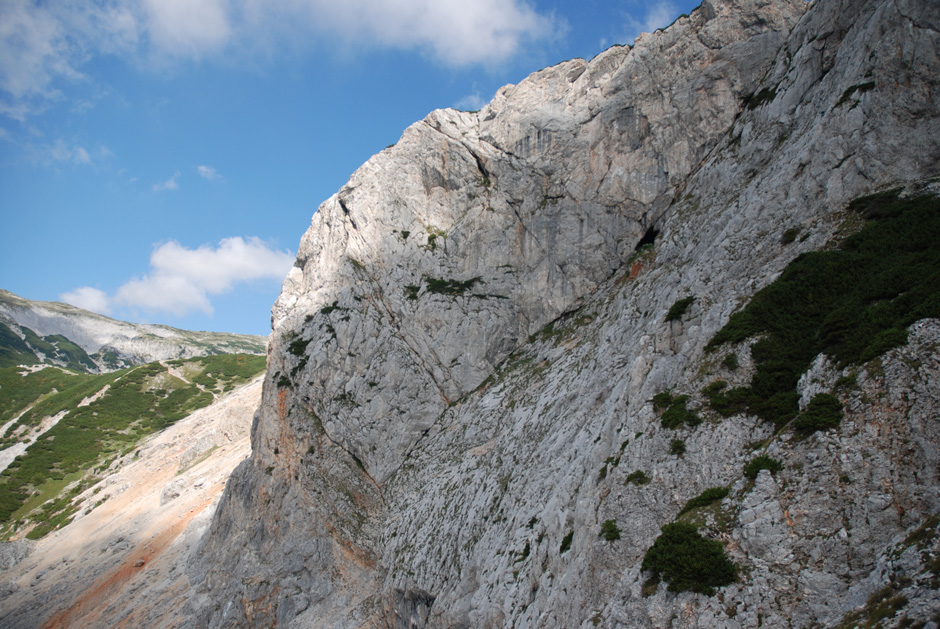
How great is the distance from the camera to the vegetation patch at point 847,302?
14727mm

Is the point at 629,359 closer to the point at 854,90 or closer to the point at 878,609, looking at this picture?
the point at 854,90

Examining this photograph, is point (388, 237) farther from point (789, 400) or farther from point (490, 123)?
point (789, 400)

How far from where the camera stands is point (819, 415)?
14023 mm

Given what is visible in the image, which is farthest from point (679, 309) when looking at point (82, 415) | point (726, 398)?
point (82, 415)

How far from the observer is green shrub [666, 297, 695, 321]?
70.9ft

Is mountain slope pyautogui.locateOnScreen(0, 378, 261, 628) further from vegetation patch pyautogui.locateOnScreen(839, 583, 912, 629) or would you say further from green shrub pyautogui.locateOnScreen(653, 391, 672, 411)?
vegetation patch pyautogui.locateOnScreen(839, 583, 912, 629)

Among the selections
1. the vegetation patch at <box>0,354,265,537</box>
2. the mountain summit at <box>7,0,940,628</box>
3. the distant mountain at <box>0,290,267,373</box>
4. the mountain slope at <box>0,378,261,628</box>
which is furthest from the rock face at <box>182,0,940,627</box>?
the distant mountain at <box>0,290,267,373</box>

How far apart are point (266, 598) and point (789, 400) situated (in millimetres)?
36685

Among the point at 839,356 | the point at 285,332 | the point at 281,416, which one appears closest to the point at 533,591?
the point at 839,356

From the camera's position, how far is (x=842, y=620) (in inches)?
423

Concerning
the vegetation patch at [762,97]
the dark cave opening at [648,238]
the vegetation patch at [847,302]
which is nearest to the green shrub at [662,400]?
the vegetation patch at [847,302]

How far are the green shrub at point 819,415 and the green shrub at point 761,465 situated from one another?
1103 mm

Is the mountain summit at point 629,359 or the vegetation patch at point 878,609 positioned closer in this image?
the vegetation patch at point 878,609

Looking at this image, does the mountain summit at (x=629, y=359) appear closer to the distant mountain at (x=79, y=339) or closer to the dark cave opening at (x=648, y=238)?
the dark cave opening at (x=648, y=238)
